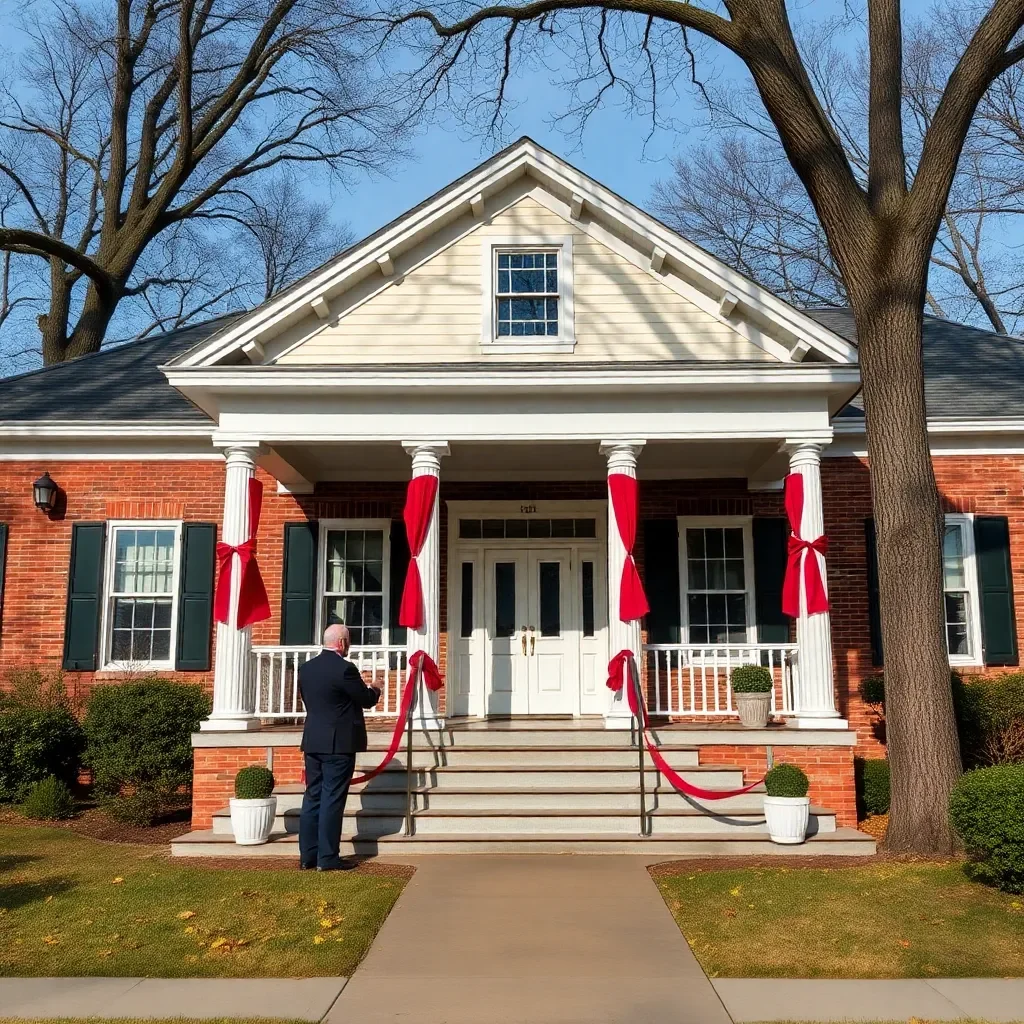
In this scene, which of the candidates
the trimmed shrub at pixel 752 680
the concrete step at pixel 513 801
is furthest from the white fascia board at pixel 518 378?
the concrete step at pixel 513 801

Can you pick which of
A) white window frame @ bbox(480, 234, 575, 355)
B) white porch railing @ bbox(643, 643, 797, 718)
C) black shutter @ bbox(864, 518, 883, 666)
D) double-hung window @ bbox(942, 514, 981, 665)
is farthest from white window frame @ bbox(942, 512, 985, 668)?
white window frame @ bbox(480, 234, 575, 355)

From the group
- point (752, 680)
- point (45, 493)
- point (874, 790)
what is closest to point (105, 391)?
point (45, 493)

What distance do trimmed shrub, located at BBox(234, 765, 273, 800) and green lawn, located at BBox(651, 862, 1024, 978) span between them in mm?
3516

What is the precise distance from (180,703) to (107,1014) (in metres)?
6.58

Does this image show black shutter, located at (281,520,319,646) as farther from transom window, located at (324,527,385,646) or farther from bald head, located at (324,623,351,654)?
bald head, located at (324,623,351,654)

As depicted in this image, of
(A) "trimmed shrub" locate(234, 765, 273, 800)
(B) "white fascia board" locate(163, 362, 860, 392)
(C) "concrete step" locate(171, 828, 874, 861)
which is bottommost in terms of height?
(C) "concrete step" locate(171, 828, 874, 861)

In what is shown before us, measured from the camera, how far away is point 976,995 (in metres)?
5.47

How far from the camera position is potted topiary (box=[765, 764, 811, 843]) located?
29.6 ft

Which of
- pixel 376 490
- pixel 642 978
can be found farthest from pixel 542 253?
pixel 642 978

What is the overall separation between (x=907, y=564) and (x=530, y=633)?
17.4 ft

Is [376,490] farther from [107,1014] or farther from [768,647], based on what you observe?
[107,1014]

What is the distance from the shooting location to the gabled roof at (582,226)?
10945mm

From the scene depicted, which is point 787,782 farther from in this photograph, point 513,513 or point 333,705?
point 513,513

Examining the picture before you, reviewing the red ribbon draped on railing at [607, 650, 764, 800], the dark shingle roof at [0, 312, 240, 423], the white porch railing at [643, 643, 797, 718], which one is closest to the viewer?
the red ribbon draped on railing at [607, 650, 764, 800]
